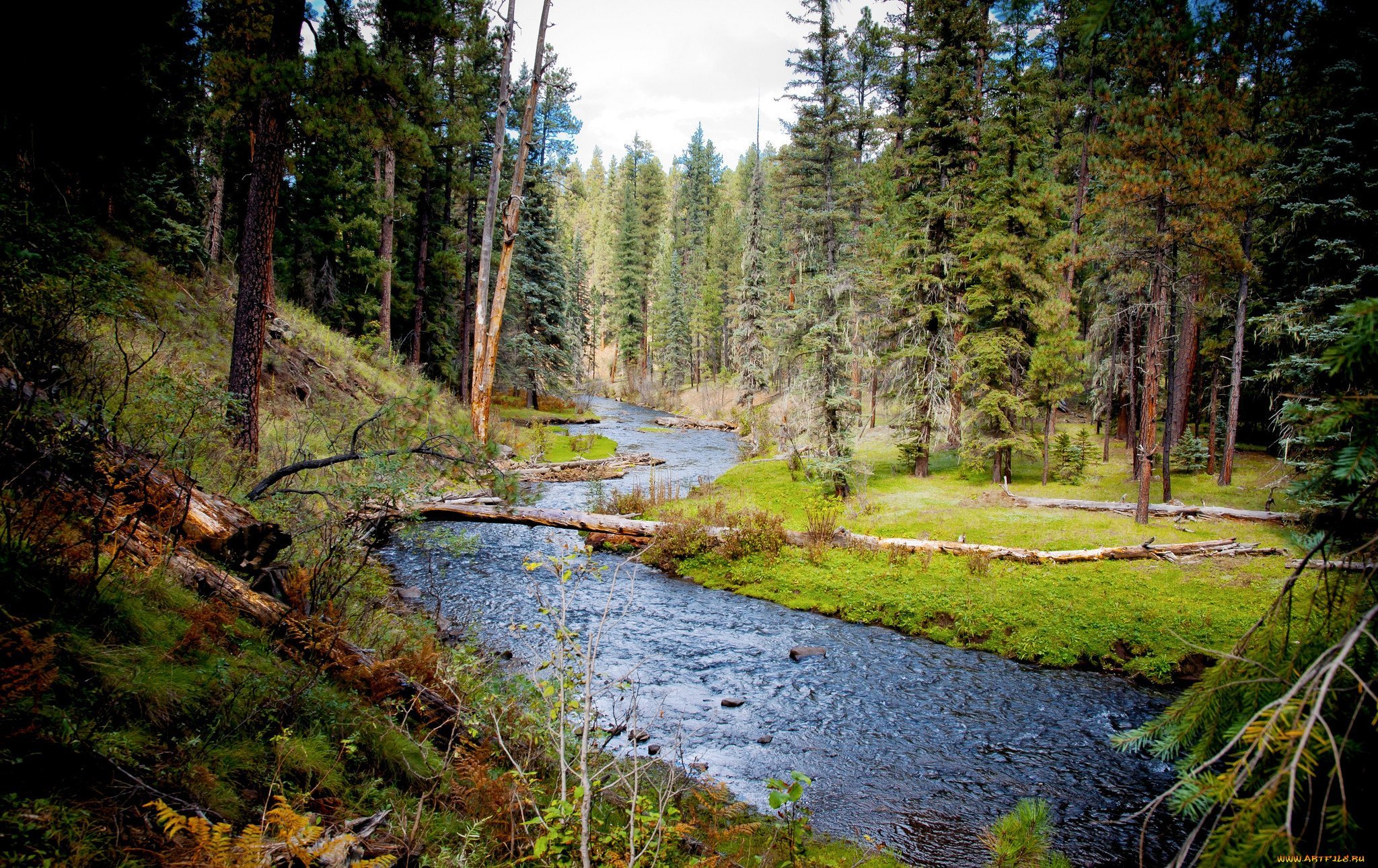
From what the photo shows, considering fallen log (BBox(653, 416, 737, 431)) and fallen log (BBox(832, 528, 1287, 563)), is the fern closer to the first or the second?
fallen log (BBox(832, 528, 1287, 563))

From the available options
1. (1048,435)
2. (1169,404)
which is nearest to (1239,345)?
(1169,404)

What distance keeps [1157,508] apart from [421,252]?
28.1m

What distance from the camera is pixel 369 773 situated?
3850 mm

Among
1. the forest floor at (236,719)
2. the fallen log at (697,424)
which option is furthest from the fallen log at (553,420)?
the forest floor at (236,719)

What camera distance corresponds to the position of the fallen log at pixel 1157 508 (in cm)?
1462

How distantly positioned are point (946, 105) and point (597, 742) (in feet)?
67.9

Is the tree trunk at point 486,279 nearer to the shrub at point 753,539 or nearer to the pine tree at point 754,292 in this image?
the shrub at point 753,539

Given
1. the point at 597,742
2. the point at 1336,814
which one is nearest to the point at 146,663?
the point at 597,742

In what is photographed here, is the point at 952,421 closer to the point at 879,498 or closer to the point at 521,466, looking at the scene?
the point at 879,498

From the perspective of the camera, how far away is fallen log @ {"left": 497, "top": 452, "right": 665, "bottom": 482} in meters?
20.7

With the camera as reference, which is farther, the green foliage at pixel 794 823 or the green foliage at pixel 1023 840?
the green foliage at pixel 1023 840

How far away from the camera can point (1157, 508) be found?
1543 centimetres

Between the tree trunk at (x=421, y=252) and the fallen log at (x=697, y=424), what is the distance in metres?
17.5

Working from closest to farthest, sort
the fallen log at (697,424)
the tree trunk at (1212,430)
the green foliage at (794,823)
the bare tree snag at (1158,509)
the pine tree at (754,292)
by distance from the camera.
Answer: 1. the green foliage at (794,823)
2. the bare tree snag at (1158,509)
3. the tree trunk at (1212,430)
4. the pine tree at (754,292)
5. the fallen log at (697,424)
